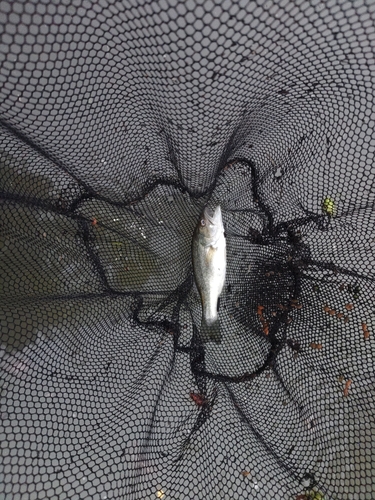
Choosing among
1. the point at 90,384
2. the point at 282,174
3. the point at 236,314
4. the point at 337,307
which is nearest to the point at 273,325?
the point at 236,314

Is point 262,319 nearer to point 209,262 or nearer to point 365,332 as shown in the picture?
point 209,262

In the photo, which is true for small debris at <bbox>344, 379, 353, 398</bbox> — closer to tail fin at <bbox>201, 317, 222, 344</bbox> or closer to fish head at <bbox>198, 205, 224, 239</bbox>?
tail fin at <bbox>201, 317, 222, 344</bbox>

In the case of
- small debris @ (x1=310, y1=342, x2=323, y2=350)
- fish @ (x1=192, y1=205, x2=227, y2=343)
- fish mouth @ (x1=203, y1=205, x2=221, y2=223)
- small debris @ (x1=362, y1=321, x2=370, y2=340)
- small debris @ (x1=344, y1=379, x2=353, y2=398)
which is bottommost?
small debris @ (x1=344, y1=379, x2=353, y2=398)

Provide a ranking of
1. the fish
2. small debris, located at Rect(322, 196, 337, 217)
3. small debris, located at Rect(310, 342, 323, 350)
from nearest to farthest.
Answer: the fish < small debris, located at Rect(310, 342, 323, 350) < small debris, located at Rect(322, 196, 337, 217)

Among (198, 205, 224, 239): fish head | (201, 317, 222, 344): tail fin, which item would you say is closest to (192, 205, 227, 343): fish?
(198, 205, 224, 239): fish head

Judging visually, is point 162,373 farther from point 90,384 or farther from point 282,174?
point 282,174

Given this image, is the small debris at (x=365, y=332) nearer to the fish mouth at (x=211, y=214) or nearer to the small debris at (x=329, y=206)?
the small debris at (x=329, y=206)

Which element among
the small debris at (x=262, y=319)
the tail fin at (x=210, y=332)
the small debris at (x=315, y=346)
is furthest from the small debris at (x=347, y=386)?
the tail fin at (x=210, y=332)
